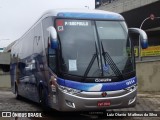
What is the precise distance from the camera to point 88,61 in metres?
12.1

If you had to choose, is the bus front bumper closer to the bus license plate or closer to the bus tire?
the bus license plate

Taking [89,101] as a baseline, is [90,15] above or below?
above

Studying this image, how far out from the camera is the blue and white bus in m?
11.9

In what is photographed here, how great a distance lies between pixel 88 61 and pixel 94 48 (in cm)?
48

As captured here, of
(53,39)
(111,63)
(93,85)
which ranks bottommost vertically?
(93,85)

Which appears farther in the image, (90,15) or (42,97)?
(42,97)

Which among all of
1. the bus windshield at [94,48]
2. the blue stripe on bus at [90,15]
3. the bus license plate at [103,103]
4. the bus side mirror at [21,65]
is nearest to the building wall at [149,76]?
the bus side mirror at [21,65]

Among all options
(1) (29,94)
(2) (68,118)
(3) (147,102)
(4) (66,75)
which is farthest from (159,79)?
(4) (66,75)

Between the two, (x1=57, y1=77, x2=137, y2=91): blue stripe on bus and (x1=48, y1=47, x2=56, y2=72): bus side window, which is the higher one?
(x1=48, y1=47, x2=56, y2=72): bus side window

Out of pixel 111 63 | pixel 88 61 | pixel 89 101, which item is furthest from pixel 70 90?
pixel 111 63

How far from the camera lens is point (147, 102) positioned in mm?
17359

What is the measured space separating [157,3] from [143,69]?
77.2 feet

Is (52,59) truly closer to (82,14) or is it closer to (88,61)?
(88,61)

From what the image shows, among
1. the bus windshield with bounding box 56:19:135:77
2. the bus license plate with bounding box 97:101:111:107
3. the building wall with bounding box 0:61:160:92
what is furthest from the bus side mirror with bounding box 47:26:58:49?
the building wall with bounding box 0:61:160:92
